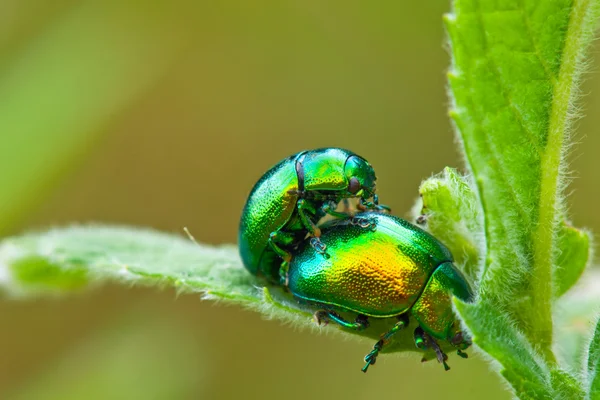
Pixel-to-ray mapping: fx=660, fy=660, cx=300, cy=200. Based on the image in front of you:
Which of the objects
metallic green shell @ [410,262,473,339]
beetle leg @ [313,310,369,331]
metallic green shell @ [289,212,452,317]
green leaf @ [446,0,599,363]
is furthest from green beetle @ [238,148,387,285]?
green leaf @ [446,0,599,363]

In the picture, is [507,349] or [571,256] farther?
[571,256]

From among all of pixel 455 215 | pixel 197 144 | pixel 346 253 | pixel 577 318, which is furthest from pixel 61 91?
pixel 577 318

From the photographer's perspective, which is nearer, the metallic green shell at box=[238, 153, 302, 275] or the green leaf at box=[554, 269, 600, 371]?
the green leaf at box=[554, 269, 600, 371]

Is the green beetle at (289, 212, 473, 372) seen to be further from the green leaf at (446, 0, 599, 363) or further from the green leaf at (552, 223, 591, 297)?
the green leaf at (446, 0, 599, 363)

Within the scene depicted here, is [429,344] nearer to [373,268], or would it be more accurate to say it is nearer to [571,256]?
[373,268]

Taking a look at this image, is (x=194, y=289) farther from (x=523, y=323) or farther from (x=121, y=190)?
(x=121, y=190)

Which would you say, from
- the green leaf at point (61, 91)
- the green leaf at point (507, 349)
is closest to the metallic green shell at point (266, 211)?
the green leaf at point (507, 349)
